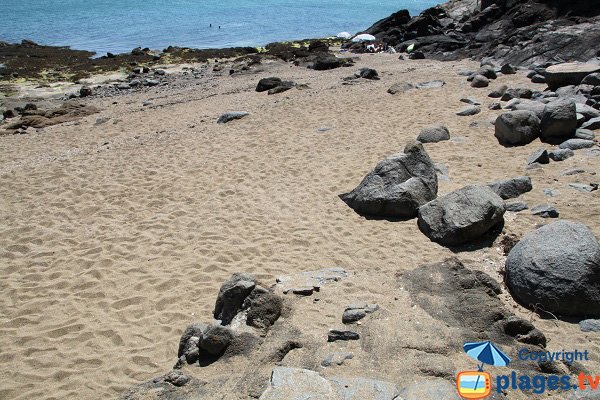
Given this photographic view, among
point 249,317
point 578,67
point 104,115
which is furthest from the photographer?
point 104,115

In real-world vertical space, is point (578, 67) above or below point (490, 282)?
above

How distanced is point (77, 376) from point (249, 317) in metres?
1.81

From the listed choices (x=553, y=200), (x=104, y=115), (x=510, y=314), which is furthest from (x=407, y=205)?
(x=104, y=115)

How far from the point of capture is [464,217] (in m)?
6.52

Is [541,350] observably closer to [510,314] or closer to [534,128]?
[510,314]

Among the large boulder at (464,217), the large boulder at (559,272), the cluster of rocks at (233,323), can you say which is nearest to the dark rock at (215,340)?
the cluster of rocks at (233,323)

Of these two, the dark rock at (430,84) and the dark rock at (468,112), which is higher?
the dark rock at (430,84)

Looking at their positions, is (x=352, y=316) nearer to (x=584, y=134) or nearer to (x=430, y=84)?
(x=584, y=134)

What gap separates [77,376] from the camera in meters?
4.67

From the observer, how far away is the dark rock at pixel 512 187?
770 cm

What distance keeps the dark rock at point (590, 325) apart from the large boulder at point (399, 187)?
10.4ft

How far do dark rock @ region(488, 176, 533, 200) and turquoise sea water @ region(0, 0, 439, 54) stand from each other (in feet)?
126

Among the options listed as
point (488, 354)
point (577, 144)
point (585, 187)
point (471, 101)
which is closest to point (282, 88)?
point (471, 101)

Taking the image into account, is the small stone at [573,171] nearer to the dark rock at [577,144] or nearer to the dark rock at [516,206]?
the dark rock at [577,144]
